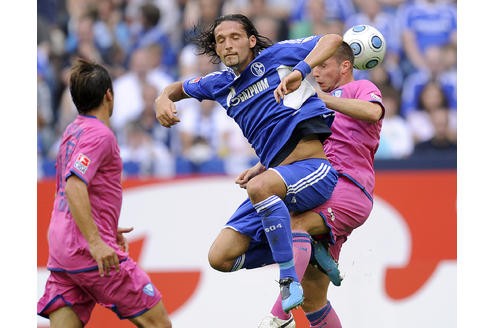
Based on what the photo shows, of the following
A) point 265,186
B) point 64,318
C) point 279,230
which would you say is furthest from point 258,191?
point 64,318

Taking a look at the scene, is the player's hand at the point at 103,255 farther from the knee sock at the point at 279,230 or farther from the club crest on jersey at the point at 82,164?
the knee sock at the point at 279,230

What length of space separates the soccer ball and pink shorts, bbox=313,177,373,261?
1.04 m

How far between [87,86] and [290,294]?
219 cm

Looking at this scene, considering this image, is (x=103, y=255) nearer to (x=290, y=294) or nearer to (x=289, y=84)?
(x=290, y=294)

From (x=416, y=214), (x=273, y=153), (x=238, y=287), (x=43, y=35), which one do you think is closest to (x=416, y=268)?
(x=416, y=214)

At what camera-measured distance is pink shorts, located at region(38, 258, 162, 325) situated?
23.1ft

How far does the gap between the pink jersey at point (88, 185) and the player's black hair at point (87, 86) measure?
0.36 ft

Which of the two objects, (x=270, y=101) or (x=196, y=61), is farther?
(x=196, y=61)

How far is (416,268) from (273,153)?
3.66 m

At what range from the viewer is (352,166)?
7551 millimetres

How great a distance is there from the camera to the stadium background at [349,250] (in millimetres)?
9930

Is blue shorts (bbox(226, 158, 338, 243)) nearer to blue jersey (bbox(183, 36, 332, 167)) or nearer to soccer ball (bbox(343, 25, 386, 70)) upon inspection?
blue jersey (bbox(183, 36, 332, 167))

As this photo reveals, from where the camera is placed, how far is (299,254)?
7035 mm

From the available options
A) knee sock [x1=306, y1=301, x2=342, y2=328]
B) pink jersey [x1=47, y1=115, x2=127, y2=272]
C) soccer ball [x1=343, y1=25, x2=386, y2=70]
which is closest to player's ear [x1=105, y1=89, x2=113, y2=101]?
pink jersey [x1=47, y1=115, x2=127, y2=272]
